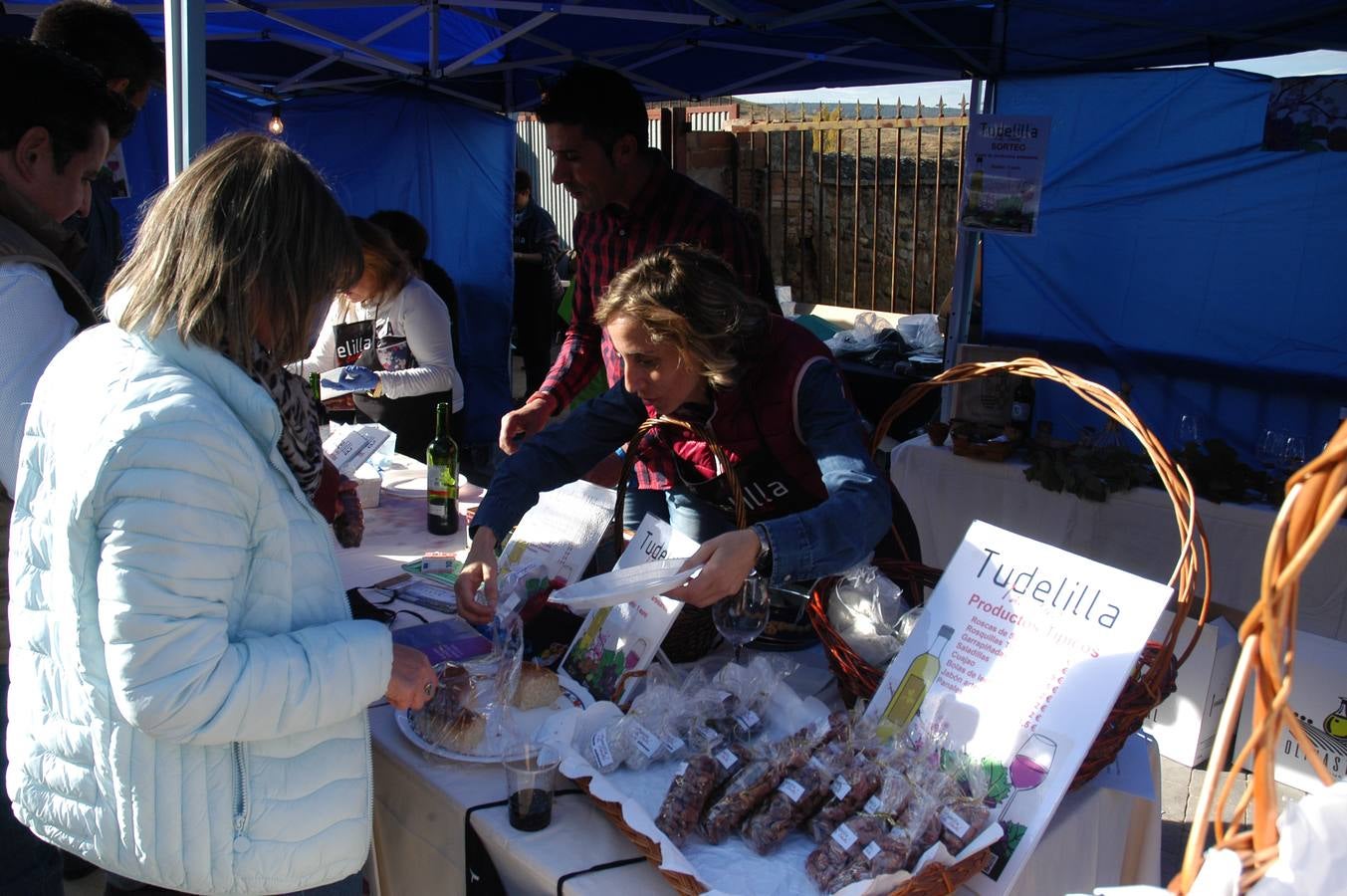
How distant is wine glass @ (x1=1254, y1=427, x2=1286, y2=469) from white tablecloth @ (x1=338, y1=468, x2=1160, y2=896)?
2.74m

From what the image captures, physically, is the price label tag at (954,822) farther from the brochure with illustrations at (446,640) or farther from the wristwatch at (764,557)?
the brochure with illustrations at (446,640)

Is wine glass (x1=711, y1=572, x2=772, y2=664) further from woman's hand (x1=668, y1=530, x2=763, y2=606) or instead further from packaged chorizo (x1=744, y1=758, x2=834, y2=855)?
packaged chorizo (x1=744, y1=758, x2=834, y2=855)

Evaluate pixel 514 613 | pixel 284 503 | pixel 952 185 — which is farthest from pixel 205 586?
pixel 952 185

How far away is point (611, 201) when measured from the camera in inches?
121

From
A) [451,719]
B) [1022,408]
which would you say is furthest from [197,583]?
[1022,408]

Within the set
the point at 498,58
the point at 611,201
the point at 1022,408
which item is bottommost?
the point at 1022,408

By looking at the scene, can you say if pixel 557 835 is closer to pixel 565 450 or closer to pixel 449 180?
pixel 565 450

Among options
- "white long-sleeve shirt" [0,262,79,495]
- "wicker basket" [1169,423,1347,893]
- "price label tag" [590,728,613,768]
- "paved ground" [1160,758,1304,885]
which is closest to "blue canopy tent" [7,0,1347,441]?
"white long-sleeve shirt" [0,262,79,495]

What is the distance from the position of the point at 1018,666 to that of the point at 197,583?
105 cm

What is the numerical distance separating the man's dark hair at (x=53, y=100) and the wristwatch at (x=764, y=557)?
143 centimetres

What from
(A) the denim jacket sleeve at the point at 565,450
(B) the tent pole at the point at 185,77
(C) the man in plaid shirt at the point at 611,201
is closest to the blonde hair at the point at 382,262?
(C) the man in plaid shirt at the point at 611,201

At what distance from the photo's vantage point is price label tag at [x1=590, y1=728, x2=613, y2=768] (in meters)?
1.37

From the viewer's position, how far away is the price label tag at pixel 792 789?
4.05ft

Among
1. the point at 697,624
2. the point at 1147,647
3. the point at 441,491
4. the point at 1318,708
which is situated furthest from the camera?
the point at 1318,708
